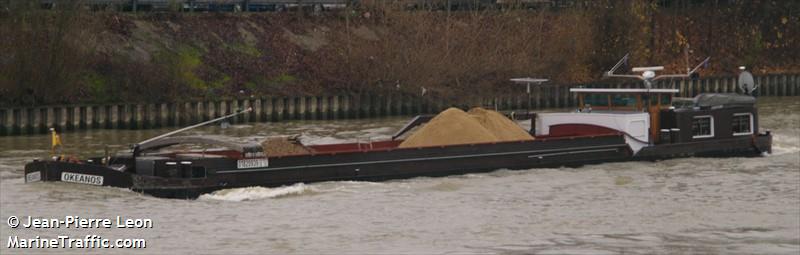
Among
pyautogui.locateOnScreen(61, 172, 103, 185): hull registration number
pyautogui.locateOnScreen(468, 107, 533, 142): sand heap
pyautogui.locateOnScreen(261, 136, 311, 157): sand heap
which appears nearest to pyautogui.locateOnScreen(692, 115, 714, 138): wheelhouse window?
pyautogui.locateOnScreen(468, 107, 533, 142): sand heap

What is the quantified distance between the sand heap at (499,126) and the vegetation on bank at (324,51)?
20137 mm

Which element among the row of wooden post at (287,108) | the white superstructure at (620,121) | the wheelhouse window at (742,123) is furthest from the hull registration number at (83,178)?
the wheelhouse window at (742,123)

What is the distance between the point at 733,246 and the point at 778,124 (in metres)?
27.3

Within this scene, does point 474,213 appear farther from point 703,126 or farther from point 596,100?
point 703,126

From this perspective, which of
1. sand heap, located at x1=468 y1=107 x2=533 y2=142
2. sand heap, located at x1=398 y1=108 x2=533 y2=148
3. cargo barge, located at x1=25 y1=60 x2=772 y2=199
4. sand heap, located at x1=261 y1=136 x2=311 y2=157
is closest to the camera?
cargo barge, located at x1=25 y1=60 x2=772 y2=199

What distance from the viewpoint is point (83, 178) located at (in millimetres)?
36094

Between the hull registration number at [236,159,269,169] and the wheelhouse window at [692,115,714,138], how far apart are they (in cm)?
1442

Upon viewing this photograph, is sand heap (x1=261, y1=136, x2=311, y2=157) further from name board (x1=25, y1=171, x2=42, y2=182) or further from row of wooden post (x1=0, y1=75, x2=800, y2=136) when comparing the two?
row of wooden post (x1=0, y1=75, x2=800, y2=136)

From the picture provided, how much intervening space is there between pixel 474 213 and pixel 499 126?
860 cm

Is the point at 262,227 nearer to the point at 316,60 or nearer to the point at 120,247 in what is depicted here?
the point at 120,247

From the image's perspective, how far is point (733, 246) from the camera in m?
30.6

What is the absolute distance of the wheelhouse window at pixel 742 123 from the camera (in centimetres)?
4753

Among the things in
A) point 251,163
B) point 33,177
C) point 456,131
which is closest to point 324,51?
point 456,131

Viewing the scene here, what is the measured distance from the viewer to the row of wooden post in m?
54.2
